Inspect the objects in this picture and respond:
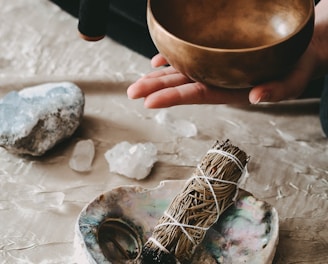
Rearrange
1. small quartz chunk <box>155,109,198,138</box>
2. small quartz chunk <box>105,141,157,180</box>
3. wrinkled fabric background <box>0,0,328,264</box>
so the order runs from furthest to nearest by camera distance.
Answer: small quartz chunk <box>155,109,198,138</box>, small quartz chunk <box>105,141,157,180</box>, wrinkled fabric background <box>0,0,328,264</box>

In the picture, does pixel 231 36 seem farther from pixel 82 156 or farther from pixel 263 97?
pixel 82 156

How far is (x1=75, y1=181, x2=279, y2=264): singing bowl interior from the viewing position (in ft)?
3.61

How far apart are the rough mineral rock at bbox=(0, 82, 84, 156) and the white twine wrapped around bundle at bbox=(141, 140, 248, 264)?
36cm

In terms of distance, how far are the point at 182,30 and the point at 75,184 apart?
400mm

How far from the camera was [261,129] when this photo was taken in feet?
4.83

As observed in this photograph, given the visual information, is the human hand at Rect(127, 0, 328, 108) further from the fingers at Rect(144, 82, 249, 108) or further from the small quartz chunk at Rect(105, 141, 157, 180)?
the small quartz chunk at Rect(105, 141, 157, 180)

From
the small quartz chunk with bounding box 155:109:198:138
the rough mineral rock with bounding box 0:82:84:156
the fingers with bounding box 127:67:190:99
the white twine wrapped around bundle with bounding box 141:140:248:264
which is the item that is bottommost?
the small quartz chunk with bounding box 155:109:198:138

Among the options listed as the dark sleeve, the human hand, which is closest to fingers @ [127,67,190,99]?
the human hand

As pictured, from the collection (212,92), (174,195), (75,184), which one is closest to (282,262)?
(174,195)

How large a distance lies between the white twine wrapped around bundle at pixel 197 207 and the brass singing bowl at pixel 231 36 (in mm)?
162

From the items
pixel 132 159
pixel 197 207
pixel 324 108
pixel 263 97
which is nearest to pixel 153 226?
pixel 197 207

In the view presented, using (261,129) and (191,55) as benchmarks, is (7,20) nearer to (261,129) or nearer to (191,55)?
(261,129)

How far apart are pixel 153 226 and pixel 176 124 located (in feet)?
1.23

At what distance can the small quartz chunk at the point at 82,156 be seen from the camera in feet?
4.37
